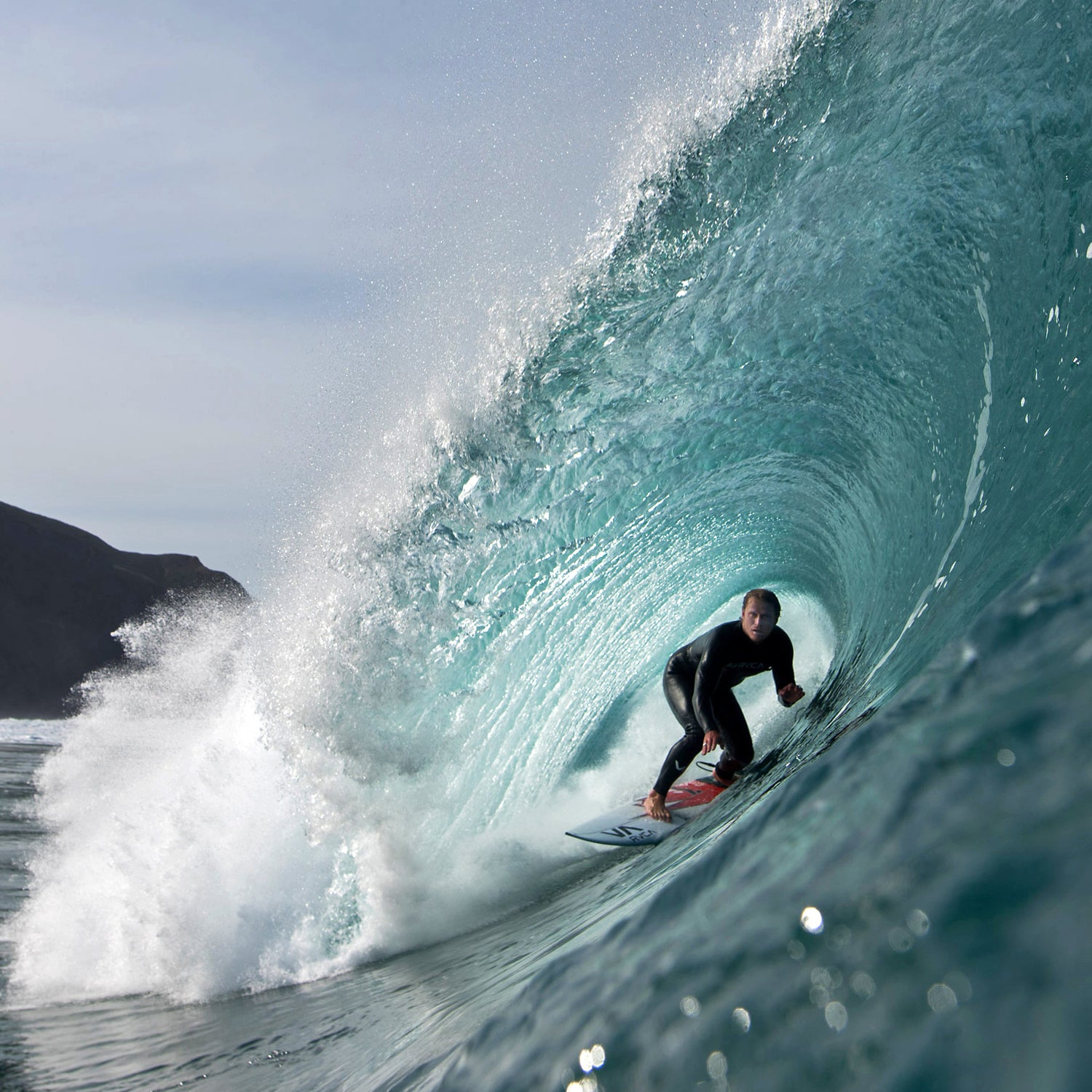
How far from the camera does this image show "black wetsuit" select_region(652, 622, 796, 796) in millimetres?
5355

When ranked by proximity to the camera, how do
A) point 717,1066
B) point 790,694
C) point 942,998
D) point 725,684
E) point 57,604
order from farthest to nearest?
point 57,604
point 725,684
point 790,694
point 717,1066
point 942,998

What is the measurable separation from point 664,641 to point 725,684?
11.0 feet

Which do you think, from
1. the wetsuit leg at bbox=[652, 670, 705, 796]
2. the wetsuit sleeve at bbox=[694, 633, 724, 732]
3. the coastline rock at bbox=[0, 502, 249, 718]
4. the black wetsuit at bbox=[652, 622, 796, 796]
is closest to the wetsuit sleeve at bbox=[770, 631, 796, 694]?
the black wetsuit at bbox=[652, 622, 796, 796]

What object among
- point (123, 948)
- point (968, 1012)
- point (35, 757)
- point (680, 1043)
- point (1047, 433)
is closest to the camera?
point (968, 1012)

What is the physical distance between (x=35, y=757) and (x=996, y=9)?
102 ft

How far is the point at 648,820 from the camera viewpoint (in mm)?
5668

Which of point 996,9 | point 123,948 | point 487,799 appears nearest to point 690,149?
point 996,9

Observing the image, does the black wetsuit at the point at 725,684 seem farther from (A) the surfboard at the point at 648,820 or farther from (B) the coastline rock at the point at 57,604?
(B) the coastline rock at the point at 57,604

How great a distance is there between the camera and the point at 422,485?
691cm

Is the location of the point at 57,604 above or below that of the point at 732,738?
above

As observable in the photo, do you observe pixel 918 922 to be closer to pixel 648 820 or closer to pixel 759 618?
pixel 759 618

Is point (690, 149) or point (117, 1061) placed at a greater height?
point (690, 149)

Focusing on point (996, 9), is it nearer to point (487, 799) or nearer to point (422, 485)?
point (422, 485)

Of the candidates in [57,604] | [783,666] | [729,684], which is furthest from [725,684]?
[57,604]
